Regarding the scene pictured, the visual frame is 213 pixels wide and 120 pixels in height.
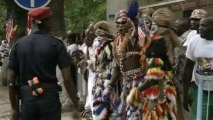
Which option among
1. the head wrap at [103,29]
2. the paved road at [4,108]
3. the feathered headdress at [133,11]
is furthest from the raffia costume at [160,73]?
the paved road at [4,108]

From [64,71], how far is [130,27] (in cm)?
153

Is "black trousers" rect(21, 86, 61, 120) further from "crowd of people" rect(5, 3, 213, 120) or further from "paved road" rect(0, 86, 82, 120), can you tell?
"paved road" rect(0, 86, 82, 120)

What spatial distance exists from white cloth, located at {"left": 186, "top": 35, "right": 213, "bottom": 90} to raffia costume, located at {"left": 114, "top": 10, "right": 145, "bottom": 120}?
630mm

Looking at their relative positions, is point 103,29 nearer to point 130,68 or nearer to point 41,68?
point 130,68

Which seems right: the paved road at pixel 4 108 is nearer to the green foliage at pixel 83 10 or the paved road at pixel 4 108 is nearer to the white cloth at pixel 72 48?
the white cloth at pixel 72 48

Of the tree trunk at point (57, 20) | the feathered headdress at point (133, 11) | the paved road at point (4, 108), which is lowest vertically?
the paved road at point (4, 108)

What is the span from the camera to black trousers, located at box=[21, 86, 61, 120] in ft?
19.4

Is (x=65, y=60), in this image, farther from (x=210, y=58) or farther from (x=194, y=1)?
(x=194, y=1)

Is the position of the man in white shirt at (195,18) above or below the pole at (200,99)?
above

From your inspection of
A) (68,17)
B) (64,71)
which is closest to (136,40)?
(64,71)

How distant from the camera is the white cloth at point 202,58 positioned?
21.4 feet

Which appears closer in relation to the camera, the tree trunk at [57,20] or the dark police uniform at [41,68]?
the dark police uniform at [41,68]

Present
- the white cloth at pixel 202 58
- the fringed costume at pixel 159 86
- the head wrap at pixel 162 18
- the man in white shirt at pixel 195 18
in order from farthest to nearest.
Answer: the man in white shirt at pixel 195 18
the head wrap at pixel 162 18
the white cloth at pixel 202 58
the fringed costume at pixel 159 86

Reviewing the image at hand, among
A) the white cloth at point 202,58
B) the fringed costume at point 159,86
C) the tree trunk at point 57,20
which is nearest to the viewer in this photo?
the fringed costume at point 159,86
